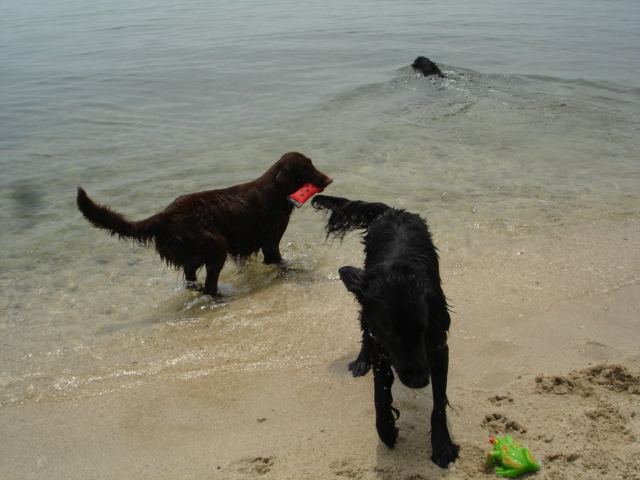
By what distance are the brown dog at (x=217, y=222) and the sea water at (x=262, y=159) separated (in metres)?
0.39

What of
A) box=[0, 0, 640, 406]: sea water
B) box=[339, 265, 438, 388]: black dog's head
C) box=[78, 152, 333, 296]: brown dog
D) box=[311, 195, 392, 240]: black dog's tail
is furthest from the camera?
box=[78, 152, 333, 296]: brown dog

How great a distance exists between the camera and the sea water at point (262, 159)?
496 centimetres

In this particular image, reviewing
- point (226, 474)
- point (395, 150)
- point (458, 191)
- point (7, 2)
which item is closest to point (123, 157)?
point (395, 150)

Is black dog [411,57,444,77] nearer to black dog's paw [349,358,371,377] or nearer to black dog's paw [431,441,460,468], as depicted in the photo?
black dog's paw [349,358,371,377]

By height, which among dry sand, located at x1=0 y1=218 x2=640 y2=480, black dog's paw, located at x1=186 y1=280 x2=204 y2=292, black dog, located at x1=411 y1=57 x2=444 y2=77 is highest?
black dog, located at x1=411 y1=57 x2=444 y2=77

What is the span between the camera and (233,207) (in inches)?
236

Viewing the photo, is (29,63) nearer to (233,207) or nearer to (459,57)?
(459,57)

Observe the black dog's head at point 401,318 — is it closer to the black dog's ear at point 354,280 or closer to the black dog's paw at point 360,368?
the black dog's ear at point 354,280

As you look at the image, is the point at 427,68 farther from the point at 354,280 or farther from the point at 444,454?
the point at 444,454

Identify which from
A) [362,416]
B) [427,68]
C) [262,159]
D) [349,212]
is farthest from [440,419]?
[427,68]

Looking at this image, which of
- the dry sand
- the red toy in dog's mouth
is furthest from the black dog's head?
the red toy in dog's mouth

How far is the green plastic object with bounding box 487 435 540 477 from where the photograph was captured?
3009 mm

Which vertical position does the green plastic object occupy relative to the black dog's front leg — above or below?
below

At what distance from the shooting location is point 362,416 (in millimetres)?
3652
